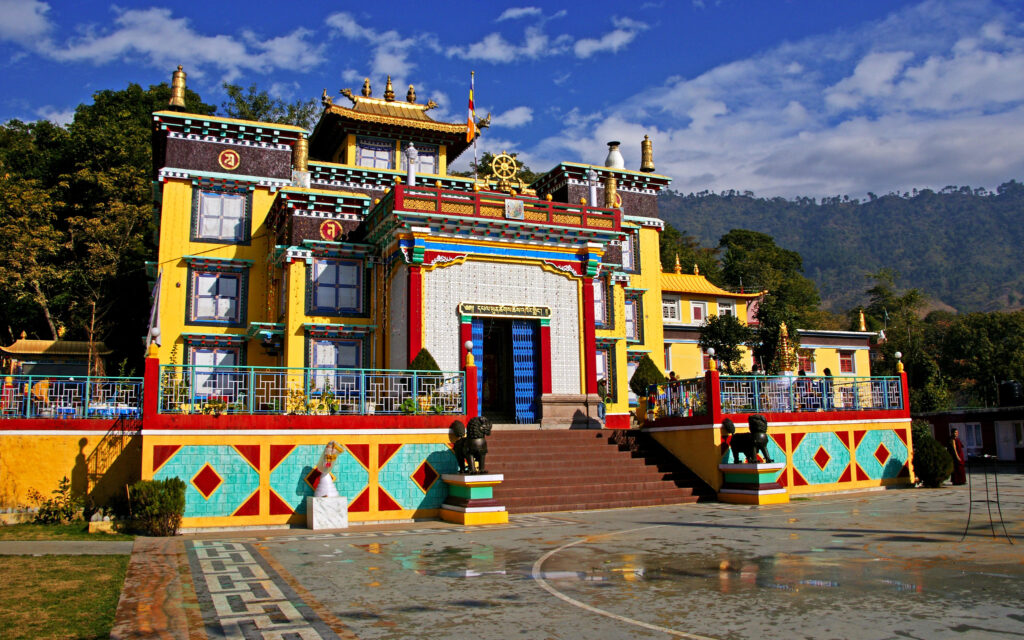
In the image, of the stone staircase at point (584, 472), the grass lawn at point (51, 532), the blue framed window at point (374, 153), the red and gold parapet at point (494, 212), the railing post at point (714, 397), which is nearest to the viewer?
the grass lawn at point (51, 532)

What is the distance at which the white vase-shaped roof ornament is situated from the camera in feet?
114

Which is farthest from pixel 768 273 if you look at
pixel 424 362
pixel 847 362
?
pixel 424 362

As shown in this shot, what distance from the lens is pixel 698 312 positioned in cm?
4734

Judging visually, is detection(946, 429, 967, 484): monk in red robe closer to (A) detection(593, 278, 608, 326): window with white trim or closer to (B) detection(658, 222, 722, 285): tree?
(A) detection(593, 278, 608, 326): window with white trim

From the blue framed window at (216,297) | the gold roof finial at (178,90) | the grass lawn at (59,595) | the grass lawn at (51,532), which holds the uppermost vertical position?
the gold roof finial at (178,90)

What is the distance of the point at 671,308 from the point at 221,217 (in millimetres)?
27421

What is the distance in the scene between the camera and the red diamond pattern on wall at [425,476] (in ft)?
56.0

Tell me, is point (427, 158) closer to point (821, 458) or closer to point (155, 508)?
point (821, 458)

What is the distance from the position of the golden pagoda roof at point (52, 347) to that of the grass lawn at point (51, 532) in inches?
861

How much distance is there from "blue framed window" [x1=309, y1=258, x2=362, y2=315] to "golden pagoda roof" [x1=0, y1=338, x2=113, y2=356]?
49.2ft

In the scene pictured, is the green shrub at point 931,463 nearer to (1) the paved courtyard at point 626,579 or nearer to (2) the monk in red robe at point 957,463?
(2) the monk in red robe at point 957,463

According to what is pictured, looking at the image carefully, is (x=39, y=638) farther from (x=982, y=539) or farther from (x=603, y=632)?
(x=982, y=539)

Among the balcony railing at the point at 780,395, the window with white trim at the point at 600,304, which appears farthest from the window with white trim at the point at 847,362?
the balcony railing at the point at 780,395

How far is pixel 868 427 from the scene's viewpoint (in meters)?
21.6
